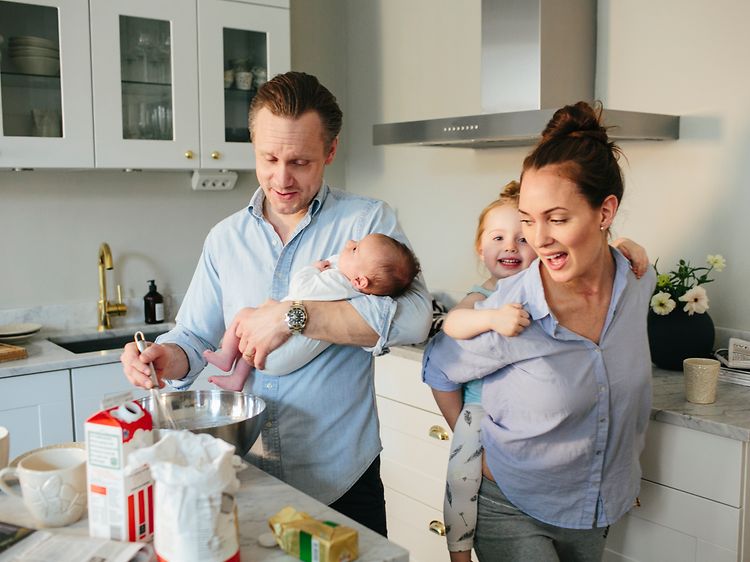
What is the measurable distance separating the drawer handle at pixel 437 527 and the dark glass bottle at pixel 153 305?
1482mm

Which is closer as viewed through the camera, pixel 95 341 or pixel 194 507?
pixel 194 507

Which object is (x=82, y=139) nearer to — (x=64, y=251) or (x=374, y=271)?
(x=64, y=251)

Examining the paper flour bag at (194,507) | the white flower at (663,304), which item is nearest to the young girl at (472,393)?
the white flower at (663,304)

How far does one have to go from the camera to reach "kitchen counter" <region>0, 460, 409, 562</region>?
1.11 m

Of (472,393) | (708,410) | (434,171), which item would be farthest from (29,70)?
(708,410)

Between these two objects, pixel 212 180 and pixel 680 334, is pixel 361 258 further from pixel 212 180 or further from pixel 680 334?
pixel 212 180

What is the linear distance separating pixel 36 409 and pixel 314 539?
1.97m

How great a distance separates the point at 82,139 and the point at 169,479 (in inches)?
87.3

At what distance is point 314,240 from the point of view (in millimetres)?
1690

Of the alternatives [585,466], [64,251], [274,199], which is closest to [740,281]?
[585,466]

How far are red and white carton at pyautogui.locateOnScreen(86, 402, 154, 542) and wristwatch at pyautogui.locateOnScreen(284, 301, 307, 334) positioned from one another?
416 mm

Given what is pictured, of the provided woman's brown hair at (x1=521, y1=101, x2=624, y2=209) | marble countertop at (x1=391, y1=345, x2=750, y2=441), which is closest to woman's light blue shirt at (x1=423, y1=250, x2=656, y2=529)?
woman's brown hair at (x1=521, y1=101, x2=624, y2=209)

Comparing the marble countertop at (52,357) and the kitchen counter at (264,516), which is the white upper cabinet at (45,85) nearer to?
the marble countertop at (52,357)

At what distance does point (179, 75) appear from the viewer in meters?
3.12
